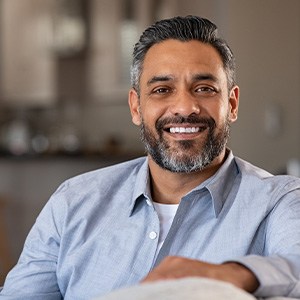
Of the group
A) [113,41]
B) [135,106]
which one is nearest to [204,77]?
[135,106]

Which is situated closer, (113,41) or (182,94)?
(182,94)

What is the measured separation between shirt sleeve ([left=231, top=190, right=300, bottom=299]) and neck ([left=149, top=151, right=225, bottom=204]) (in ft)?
0.69

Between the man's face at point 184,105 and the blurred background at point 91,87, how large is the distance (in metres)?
2.95

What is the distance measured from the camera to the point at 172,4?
6.05 m

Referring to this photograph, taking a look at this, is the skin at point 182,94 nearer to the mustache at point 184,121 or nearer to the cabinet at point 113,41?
the mustache at point 184,121

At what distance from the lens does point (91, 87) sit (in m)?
6.73

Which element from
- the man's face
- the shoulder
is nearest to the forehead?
the man's face

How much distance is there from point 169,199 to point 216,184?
0.15 meters

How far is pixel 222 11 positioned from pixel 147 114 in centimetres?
330

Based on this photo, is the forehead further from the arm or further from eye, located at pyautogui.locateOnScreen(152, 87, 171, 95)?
the arm

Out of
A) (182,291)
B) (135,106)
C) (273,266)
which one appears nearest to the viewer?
(182,291)

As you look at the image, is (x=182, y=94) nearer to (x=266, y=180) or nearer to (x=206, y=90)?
(x=206, y=90)

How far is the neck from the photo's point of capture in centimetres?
173

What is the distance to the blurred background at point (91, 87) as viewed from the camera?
4.74 m
